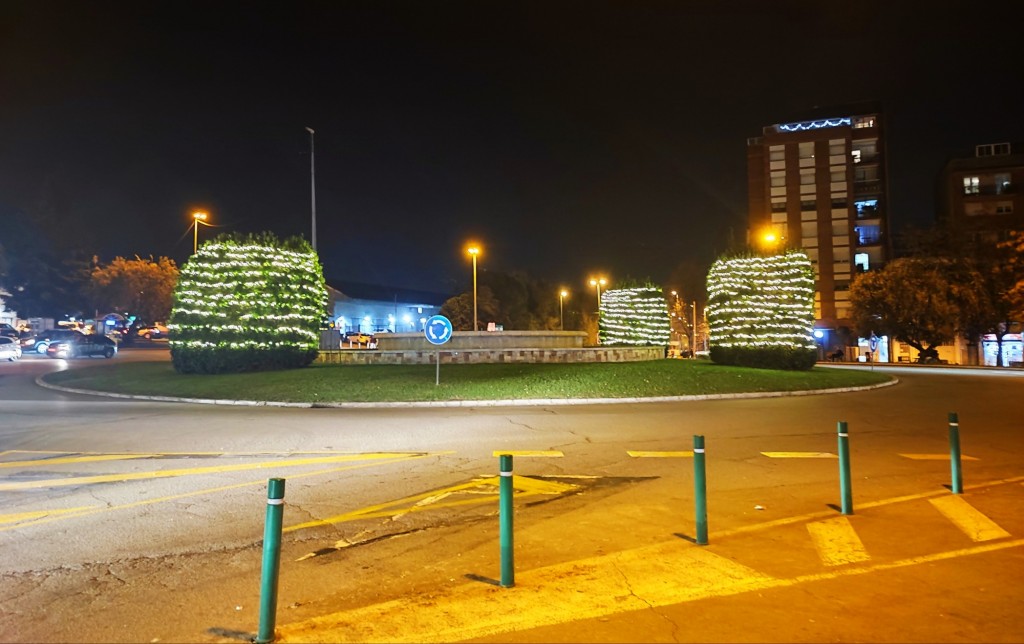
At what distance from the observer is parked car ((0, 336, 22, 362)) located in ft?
133

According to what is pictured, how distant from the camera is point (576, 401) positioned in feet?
62.5

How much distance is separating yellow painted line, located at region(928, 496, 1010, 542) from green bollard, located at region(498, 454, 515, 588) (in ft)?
14.7

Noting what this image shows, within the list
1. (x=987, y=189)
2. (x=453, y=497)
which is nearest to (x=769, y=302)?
(x=453, y=497)

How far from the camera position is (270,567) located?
13.3 feet

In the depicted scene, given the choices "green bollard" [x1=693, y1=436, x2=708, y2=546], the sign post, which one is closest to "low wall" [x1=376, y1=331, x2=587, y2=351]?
the sign post

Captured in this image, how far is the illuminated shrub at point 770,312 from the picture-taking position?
93.3 ft

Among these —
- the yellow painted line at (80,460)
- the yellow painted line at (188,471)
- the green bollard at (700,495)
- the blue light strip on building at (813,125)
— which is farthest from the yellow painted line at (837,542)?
the blue light strip on building at (813,125)

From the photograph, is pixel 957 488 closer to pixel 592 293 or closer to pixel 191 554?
pixel 191 554

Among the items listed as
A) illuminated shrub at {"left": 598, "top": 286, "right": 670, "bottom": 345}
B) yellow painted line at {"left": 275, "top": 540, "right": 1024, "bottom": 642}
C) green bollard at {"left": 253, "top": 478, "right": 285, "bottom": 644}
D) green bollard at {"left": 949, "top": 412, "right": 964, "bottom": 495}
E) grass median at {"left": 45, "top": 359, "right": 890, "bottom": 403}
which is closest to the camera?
green bollard at {"left": 253, "top": 478, "right": 285, "bottom": 644}

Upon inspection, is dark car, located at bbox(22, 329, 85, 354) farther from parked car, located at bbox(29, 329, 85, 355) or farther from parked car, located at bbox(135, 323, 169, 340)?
parked car, located at bbox(135, 323, 169, 340)

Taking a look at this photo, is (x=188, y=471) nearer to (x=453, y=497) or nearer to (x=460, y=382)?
(x=453, y=497)

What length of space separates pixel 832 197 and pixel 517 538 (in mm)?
69035

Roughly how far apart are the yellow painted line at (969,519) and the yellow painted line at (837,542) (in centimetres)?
107

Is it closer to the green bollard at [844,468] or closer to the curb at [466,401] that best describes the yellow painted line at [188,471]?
the green bollard at [844,468]
